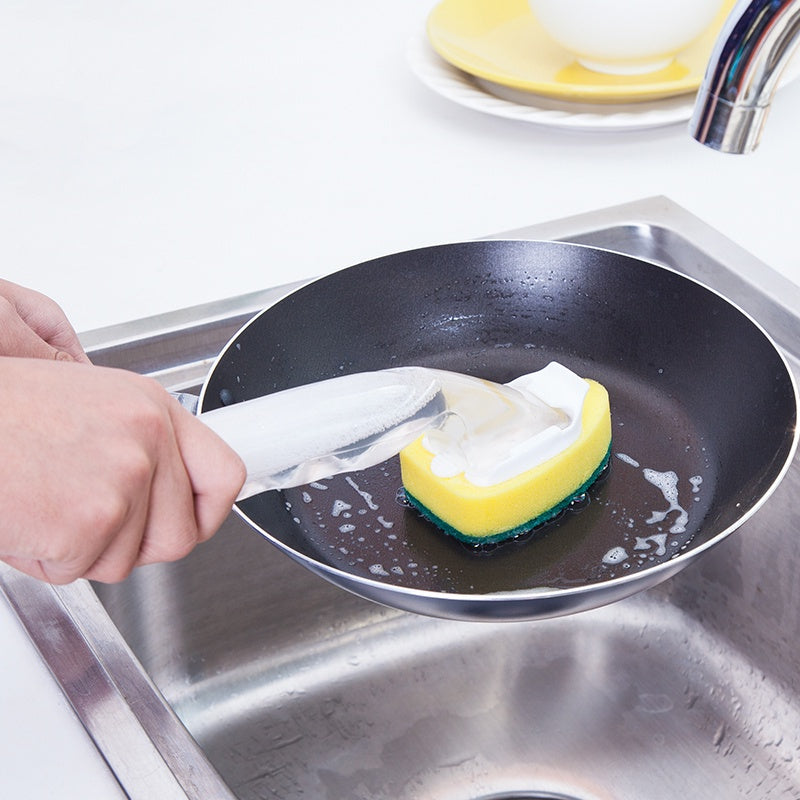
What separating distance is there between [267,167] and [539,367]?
0.37 metres

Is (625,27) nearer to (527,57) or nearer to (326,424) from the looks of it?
(527,57)

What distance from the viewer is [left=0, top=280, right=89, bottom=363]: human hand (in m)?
0.53

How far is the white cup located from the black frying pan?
0.33 m

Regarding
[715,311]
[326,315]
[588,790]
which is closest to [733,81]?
[715,311]

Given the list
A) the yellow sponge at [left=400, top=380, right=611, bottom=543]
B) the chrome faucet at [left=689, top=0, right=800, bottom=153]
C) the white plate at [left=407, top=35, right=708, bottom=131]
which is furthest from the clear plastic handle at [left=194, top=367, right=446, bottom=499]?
the white plate at [left=407, top=35, right=708, bottom=131]

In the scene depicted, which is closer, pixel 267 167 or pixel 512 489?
pixel 512 489

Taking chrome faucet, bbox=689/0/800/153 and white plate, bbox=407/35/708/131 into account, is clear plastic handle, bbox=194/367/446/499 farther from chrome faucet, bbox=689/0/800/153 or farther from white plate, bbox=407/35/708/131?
white plate, bbox=407/35/708/131

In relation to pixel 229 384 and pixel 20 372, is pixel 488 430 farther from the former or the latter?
pixel 20 372

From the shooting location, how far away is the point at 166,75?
115 cm

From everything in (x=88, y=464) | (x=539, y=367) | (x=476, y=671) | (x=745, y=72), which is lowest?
(x=476, y=671)

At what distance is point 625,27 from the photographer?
96 cm

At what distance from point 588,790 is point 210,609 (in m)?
0.29

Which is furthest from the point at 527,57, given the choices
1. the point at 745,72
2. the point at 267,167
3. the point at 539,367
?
the point at 745,72

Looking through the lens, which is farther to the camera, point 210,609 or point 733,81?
point 210,609
